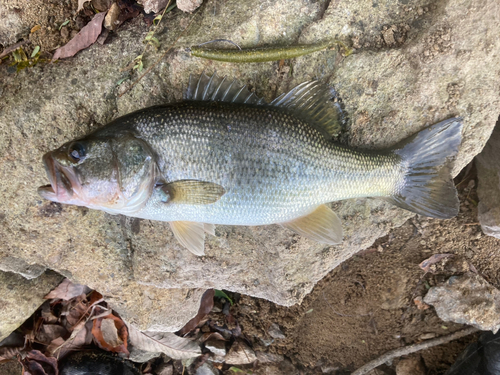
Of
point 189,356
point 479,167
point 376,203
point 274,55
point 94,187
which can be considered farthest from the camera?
point 189,356

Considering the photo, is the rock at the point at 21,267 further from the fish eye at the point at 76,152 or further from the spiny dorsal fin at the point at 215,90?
the spiny dorsal fin at the point at 215,90

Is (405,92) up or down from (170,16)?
down

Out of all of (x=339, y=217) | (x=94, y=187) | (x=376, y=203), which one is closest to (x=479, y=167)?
(x=376, y=203)

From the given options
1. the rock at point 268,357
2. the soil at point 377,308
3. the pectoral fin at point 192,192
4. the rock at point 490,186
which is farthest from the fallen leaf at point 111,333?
the rock at point 490,186

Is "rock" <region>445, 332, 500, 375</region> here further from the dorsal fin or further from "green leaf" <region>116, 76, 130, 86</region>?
"green leaf" <region>116, 76, 130, 86</region>

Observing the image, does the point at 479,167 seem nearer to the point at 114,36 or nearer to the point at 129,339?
the point at 114,36

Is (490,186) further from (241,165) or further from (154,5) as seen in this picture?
(154,5)

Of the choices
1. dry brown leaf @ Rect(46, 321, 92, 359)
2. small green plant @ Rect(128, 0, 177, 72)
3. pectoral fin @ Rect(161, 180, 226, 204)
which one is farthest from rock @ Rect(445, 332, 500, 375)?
small green plant @ Rect(128, 0, 177, 72)

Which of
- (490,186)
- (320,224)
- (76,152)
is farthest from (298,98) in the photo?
(490,186)
